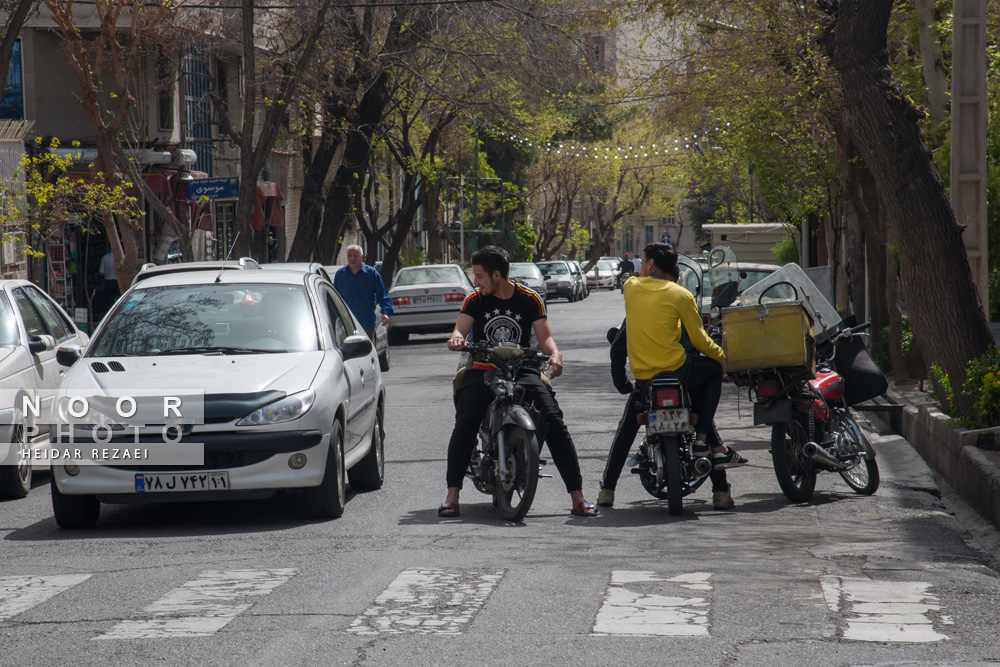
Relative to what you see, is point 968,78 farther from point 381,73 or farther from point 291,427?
point 381,73

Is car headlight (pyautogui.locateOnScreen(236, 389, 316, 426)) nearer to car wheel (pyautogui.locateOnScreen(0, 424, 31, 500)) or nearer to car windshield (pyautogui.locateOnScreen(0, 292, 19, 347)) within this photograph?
car wheel (pyautogui.locateOnScreen(0, 424, 31, 500))

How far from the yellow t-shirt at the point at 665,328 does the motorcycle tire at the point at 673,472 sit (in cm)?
47

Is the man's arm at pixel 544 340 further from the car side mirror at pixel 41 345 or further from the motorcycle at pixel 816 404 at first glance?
the car side mirror at pixel 41 345

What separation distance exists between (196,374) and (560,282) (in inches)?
1824

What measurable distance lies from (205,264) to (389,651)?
6.32 metres

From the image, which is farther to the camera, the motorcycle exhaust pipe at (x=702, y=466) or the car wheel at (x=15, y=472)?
the car wheel at (x=15, y=472)

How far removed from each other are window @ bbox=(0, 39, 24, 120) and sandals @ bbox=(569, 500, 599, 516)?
2115 centimetres

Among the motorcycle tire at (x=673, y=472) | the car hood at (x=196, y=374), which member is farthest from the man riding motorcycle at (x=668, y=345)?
the car hood at (x=196, y=374)

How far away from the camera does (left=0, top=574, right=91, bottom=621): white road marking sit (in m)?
5.89

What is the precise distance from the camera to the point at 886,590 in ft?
20.3

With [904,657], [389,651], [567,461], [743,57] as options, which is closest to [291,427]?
[567,461]

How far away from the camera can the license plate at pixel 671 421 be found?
8.27 m

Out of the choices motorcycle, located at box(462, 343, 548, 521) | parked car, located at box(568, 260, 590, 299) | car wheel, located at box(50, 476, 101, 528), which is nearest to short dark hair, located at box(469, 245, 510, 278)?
motorcycle, located at box(462, 343, 548, 521)

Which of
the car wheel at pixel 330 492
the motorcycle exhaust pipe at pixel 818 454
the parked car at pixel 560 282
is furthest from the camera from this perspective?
the parked car at pixel 560 282
